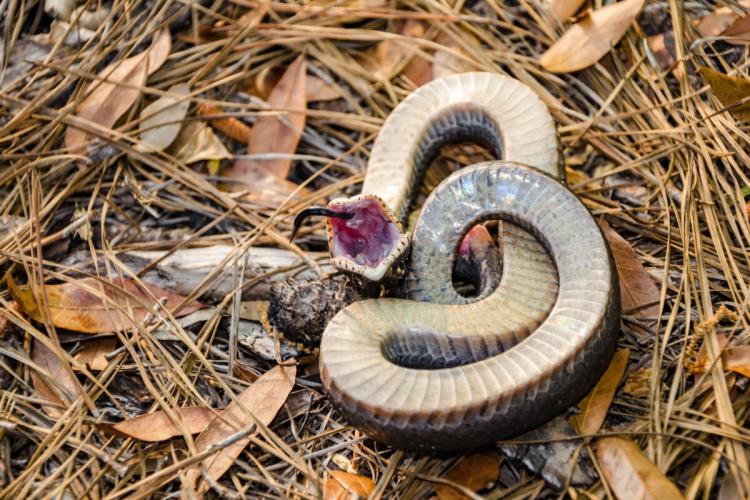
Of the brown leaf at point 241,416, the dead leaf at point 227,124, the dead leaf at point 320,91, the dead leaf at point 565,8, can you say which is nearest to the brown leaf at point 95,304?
the brown leaf at point 241,416

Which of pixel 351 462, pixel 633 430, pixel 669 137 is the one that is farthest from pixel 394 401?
pixel 669 137

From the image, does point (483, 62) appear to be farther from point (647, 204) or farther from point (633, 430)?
point (633, 430)

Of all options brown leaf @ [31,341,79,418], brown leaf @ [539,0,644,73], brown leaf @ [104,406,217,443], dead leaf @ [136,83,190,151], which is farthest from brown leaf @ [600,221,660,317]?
brown leaf @ [31,341,79,418]

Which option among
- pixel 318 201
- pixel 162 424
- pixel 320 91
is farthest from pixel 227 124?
pixel 162 424

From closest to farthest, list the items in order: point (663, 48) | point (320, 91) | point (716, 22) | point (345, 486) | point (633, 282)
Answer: point (345, 486)
point (633, 282)
point (716, 22)
point (663, 48)
point (320, 91)

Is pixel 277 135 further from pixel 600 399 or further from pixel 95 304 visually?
→ pixel 600 399

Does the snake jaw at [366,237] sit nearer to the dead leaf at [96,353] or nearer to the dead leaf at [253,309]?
the dead leaf at [253,309]

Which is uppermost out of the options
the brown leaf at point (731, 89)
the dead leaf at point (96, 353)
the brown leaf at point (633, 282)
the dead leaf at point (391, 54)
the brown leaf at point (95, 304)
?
the brown leaf at point (731, 89)
